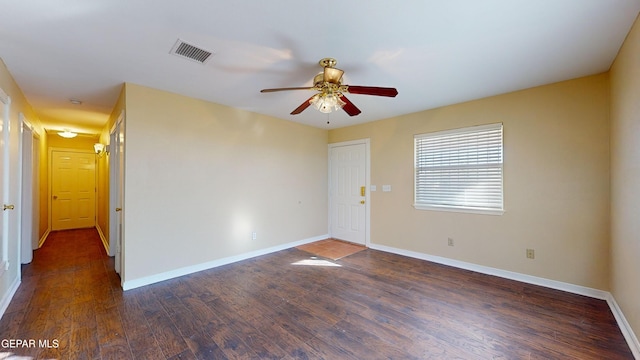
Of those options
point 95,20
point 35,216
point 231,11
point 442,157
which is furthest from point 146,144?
point 442,157

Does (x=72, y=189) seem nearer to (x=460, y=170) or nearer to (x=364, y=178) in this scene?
(x=364, y=178)

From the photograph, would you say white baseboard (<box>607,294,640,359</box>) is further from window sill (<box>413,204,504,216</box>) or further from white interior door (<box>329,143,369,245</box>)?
white interior door (<box>329,143,369,245</box>)

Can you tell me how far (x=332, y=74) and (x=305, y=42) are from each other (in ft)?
1.18

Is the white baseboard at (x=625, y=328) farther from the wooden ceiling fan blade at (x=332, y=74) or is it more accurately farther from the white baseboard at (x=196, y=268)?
the white baseboard at (x=196, y=268)

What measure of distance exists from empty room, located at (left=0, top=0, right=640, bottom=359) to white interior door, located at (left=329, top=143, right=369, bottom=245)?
0.15 m

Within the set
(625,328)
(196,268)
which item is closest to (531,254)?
(625,328)

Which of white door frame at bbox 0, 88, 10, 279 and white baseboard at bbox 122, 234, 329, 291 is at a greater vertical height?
white door frame at bbox 0, 88, 10, 279

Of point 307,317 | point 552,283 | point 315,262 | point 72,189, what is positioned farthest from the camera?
point 72,189

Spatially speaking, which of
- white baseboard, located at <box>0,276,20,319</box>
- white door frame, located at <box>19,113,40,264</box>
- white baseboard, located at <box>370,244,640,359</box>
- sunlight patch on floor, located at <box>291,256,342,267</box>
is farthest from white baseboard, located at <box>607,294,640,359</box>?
white door frame, located at <box>19,113,40,264</box>

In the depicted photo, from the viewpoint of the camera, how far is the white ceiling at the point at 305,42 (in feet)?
5.79

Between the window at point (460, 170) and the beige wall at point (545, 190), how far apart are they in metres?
0.11

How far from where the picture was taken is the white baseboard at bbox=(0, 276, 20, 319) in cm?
245

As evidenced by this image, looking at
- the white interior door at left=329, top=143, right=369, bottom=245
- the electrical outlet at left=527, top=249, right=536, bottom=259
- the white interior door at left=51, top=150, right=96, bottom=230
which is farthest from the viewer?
the white interior door at left=51, top=150, right=96, bottom=230

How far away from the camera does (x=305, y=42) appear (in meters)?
2.16
